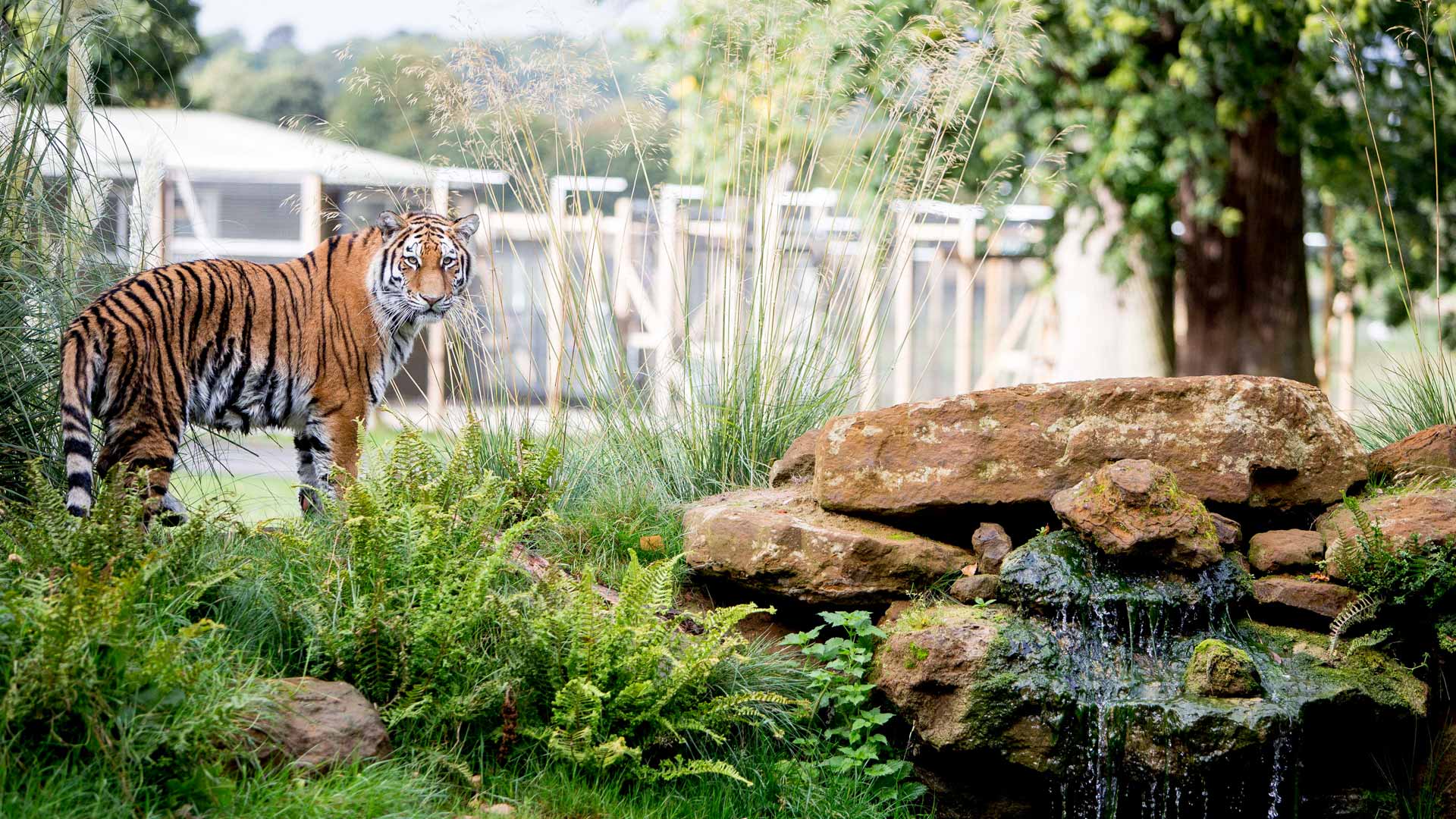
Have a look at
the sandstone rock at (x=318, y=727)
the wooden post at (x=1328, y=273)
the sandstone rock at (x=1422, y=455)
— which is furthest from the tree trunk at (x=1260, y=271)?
the sandstone rock at (x=318, y=727)

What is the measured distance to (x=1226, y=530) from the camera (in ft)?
13.9

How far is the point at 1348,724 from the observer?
12.8 feet

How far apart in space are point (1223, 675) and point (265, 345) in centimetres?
364

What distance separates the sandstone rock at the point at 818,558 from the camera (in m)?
4.41

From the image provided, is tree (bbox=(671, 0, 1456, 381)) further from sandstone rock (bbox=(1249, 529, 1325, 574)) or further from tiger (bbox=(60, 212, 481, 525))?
sandstone rock (bbox=(1249, 529, 1325, 574))

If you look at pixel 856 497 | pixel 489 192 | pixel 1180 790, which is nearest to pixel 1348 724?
pixel 1180 790

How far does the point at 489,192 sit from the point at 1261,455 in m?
3.25

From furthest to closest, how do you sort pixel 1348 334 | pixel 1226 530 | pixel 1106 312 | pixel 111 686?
pixel 1348 334, pixel 1106 312, pixel 1226 530, pixel 111 686

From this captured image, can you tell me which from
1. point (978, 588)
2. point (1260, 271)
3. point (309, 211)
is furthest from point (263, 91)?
point (978, 588)

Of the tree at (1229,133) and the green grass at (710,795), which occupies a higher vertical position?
the tree at (1229,133)

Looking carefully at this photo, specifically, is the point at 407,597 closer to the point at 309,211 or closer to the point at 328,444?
the point at 328,444

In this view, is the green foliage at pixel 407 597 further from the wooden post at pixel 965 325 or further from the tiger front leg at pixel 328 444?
the wooden post at pixel 965 325

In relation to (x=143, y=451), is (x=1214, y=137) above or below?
above

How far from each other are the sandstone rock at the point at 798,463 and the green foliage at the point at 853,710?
85cm
